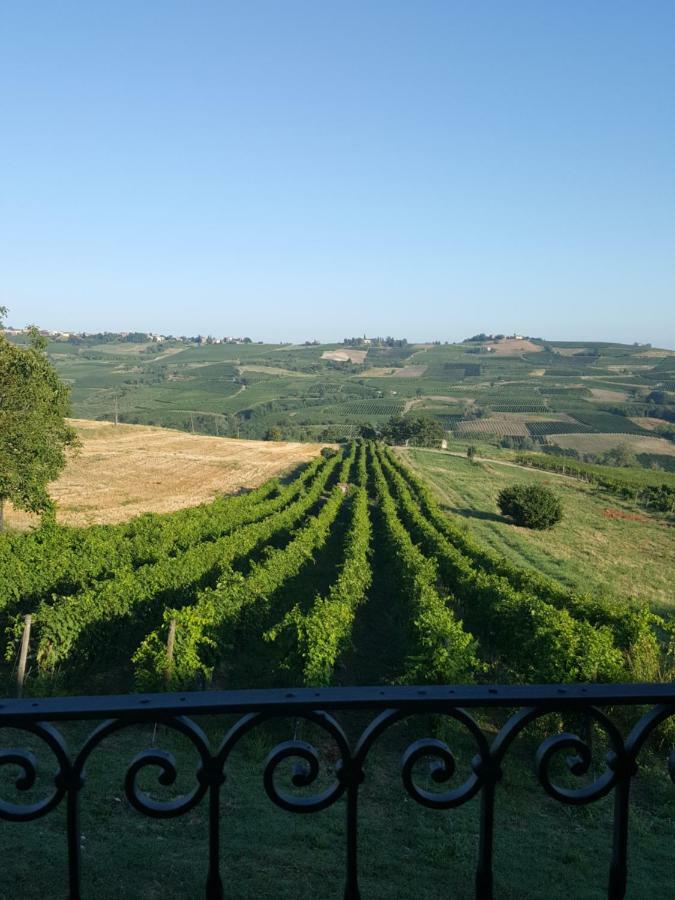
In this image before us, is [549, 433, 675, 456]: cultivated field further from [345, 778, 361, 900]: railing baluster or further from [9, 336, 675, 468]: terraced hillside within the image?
[345, 778, 361, 900]: railing baluster

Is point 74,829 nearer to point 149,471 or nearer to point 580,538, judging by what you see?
point 580,538

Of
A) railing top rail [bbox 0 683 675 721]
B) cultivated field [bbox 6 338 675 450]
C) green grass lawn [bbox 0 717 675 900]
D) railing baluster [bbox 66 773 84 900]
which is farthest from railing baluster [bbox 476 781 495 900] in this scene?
cultivated field [bbox 6 338 675 450]

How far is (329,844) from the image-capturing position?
202 inches

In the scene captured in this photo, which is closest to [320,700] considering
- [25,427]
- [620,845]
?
[620,845]

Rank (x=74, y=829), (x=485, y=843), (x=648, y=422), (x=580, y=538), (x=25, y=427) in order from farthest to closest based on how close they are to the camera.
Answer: (x=648, y=422), (x=580, y=538), (x=25, y=427), (x=485, y=843), (x=74, y=829)

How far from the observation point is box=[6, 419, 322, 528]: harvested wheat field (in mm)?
37625

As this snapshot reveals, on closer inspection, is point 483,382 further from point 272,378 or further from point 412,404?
point 272,378

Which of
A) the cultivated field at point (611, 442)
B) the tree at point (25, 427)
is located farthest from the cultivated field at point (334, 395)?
the tree at point (25, 427)

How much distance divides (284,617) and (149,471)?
40.2m

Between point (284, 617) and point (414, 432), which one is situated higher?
point (414, 432)

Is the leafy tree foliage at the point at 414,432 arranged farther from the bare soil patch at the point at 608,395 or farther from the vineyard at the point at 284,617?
the vineyard at the point at 284,617

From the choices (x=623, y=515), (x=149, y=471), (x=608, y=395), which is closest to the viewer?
(x=623, y=515)

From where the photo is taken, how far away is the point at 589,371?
187375 mm

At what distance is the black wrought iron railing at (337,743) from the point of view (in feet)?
4.94
